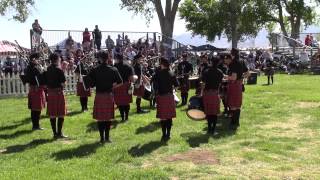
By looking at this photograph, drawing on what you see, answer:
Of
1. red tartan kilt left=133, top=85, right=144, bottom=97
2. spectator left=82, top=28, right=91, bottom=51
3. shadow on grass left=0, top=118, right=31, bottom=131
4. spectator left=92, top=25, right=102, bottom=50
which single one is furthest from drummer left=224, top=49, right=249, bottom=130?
spectator left=92, top=25, right=102, bottom=50

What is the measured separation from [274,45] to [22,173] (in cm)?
3522

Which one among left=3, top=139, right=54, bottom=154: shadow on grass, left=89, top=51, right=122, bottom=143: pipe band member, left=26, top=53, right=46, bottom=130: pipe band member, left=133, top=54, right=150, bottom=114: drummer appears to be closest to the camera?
left=3, top=139, right=54, bottom=154: shadow on grass

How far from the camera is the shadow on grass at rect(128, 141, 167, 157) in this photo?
938 cm

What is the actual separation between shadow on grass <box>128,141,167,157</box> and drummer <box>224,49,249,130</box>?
2.36 metres

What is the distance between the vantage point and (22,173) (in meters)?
8.02

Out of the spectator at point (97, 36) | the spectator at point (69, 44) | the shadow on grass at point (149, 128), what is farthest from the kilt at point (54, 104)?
the spectator at point (97, 36)

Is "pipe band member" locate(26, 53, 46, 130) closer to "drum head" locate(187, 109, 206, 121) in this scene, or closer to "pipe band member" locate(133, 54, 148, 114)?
"pipe band member" locate(133, 54, 148, 114)

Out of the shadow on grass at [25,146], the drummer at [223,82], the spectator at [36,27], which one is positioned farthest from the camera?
the spectator at [36,27]

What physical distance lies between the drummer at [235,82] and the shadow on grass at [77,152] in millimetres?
3295

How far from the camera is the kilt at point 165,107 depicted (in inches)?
412

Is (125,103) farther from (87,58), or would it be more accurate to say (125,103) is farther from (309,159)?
(87,58)

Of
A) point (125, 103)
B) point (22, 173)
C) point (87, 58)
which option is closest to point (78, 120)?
point (125, 103)

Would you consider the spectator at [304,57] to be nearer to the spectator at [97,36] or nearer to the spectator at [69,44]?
the spectator at [97,36]

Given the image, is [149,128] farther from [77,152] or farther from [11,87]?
[11,87]
